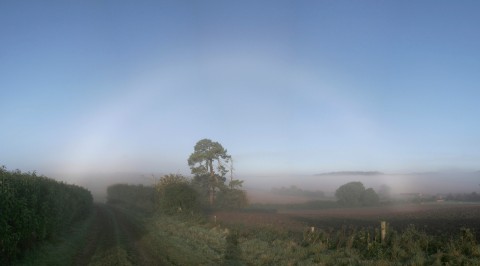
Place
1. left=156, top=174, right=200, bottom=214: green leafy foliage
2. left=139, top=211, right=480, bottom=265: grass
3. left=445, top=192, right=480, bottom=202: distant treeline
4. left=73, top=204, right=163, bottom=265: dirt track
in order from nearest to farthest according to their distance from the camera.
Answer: left=139, top=211, right=480, bottom=265: grass
left=73, top=204, right=163, bottom=265: dirt track
left=156, top=174, right=200, bottom=214: green leafy foliage
left=445, top=192, right=480, bottom=202: distant treeline

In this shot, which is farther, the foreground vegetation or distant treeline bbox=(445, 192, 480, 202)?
distant treeline bbox=(445, 192, 480, 202)

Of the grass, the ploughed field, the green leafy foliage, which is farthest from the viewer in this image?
the green leafy foliage

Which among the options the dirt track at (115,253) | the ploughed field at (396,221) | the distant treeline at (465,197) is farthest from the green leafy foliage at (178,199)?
the distant treeline at (465,197)

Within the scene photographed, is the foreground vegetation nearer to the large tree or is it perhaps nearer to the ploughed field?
the ploughed field

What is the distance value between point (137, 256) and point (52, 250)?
5.92 m

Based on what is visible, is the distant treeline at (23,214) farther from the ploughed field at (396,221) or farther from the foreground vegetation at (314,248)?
the ploughed field at (396,221)

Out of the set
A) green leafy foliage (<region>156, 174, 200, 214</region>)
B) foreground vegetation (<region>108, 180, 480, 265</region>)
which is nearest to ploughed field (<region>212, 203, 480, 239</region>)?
foreground vegetation (<region>108, 180, 480, 265</region>)

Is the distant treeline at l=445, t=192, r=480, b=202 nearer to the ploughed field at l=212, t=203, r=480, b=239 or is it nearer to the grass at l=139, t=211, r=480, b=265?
the ploughed field at l=212, t=203, r=480, b=239

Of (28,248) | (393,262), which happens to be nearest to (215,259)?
(393,262)

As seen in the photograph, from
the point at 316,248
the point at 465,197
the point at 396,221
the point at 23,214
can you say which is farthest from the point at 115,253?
the point at 465,197

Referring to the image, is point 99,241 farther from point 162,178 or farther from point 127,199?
point 127,199

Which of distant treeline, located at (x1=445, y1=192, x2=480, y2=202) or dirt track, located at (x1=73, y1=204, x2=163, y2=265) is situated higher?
dirt track, located at (x1=73, y1=204, x2=163, y2=265)

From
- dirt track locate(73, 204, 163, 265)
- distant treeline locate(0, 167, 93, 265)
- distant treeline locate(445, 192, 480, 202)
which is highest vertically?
distant treeline locate(0, 167, 93, 265)

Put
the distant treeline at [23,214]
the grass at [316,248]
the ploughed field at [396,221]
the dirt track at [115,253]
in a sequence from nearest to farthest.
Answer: the grass at [316,248] < the distant treeline at [23,214] < the dirt track at [115,253] < the ploughed field at [396,221]
